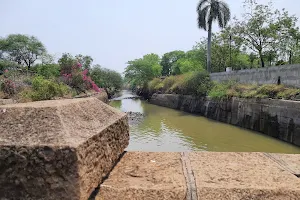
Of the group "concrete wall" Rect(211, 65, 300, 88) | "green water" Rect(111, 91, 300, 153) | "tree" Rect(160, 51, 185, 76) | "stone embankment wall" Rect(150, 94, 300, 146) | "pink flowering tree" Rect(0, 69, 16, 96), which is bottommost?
"green water" Rect(111, 91, 300, 153)

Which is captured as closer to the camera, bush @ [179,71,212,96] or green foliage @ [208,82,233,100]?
green foliage @ [208,82,233,100]

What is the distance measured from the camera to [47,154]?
63.1 inches

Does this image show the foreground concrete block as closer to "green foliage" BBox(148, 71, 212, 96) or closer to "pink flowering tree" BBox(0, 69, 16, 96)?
"pink flowering tree" BBox(0, 69, 16, 96)

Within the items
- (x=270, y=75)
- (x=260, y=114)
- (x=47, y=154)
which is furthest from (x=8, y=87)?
(x=270, y=75)

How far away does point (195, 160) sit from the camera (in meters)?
2.61

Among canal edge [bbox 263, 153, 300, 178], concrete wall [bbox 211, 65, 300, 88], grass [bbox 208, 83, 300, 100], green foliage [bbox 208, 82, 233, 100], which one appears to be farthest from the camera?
green foliage [bbox 208, 82, 233, 100]

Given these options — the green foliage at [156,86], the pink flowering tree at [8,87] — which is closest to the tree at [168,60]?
the green foliage at [156,86]

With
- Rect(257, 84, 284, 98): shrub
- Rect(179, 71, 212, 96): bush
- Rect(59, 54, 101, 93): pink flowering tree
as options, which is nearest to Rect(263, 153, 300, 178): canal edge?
Rect(257, 84, 284, 98): shrub

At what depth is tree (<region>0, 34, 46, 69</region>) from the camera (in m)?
40.4

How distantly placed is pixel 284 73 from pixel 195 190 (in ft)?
46.8

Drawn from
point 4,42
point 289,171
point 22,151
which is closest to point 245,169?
point 289,171

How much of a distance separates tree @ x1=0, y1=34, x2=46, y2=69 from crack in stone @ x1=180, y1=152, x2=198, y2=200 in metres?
41.7

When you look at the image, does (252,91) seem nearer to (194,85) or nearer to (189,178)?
(194,85)

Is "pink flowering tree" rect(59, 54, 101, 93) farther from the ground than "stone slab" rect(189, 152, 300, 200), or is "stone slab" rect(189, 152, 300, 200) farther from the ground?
"pink flowering tree" rect(59, 54, 101, 93)
